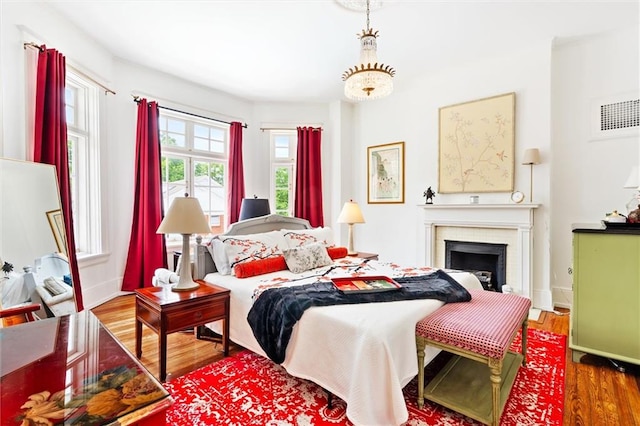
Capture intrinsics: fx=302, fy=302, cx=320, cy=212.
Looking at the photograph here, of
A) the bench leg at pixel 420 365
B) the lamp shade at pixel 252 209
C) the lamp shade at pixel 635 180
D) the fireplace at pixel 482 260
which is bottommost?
the bench leg at pixel 420 365

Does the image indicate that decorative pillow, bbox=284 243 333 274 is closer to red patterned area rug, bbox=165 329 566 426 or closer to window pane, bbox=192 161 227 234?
red patterned area rug, bbox=165 329 566 426

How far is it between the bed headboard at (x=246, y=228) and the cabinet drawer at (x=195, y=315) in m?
0.57

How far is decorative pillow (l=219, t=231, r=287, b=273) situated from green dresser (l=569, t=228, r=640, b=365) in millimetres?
2509

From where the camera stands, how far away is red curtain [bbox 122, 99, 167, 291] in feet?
12.6

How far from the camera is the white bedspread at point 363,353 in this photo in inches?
59.5

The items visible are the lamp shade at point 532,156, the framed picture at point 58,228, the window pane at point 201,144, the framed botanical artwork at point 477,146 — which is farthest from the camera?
the window pane at point 201,144

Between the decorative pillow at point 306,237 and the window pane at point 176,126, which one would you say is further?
the window pane at point 176,126

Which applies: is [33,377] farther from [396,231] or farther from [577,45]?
[577,45]

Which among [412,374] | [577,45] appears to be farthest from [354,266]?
[577,45]

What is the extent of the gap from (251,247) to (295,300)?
3.33 ft

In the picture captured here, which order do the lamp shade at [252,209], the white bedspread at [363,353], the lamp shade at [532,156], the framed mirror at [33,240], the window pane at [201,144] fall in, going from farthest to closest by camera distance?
the window pane at [201,144], the lamp shade at [252,209], the lamp shade at [532,156], the framed mirror at [33,240], the white bedspread at [363,353]

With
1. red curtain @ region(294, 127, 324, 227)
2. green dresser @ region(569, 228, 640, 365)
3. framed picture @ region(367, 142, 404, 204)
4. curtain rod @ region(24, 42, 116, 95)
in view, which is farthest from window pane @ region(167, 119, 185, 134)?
green dresser @ region(569, 228, 640, 365)

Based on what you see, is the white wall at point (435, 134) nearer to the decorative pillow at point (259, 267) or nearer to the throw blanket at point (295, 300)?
the throw blanket at point (295, 300)

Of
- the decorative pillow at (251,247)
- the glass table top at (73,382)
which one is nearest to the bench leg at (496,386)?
the glass table top at (73,382)
